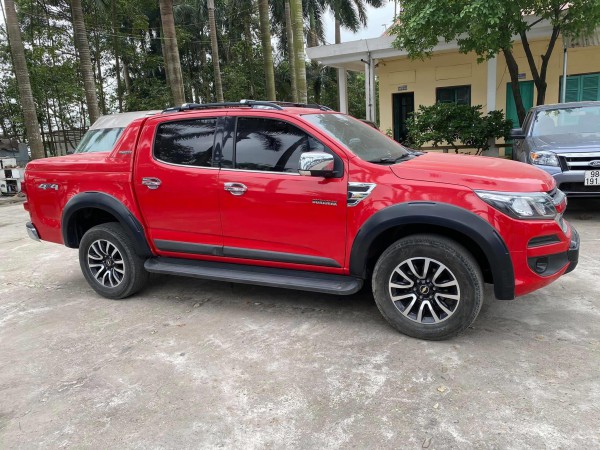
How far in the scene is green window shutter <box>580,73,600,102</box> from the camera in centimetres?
1326

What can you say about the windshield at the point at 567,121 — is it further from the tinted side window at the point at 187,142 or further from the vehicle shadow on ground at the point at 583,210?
the tinted side window at the point at 187,142

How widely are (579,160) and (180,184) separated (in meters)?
5.35

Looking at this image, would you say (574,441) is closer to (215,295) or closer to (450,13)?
(215,295)

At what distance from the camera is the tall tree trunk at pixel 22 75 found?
1289 centimetres

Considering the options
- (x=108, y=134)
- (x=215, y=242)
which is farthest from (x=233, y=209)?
(x=108, y=134)

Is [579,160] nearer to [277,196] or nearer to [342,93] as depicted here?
[277,196]

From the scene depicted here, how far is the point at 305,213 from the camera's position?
3.69 metres

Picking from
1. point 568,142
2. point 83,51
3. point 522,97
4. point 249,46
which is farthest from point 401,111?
point 249,46

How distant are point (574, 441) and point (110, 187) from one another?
4.12 m

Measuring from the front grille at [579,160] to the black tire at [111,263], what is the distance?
564 cm

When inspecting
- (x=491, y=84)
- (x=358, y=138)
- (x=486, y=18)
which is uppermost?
(x=486, y=18)

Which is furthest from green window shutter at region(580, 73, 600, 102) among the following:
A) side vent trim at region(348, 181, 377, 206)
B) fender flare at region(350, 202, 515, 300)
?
side vent trim at region(348, 181, 377, 206)

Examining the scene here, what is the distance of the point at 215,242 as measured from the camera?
13.7 ft

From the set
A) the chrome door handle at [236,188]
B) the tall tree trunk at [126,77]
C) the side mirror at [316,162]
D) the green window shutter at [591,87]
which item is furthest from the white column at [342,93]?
the tall tree trunk at [126,77]
